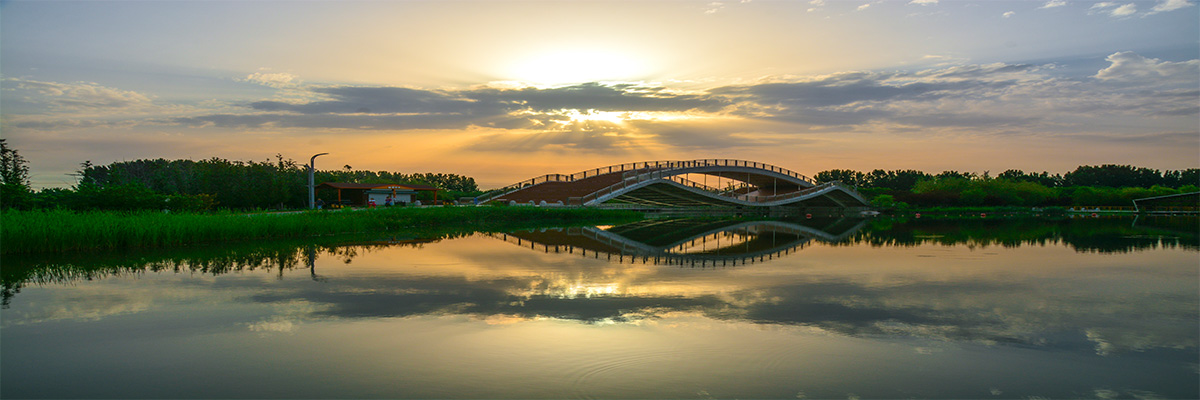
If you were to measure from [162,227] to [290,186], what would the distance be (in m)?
30.0

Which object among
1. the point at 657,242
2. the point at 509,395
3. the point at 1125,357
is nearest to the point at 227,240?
the point at 657,242

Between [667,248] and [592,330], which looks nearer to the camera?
[592,330]

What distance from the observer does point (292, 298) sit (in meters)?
9.40

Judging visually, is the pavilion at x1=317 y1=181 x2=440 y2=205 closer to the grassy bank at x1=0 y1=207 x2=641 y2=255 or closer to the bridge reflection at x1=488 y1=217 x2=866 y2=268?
the grassy bank at x1=0 y1=207 x2=641 y2=255

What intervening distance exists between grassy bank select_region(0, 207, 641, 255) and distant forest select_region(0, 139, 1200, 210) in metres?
3.72

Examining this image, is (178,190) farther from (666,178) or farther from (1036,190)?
(1036,190)

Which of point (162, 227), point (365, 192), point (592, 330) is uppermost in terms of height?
point (365, 192)

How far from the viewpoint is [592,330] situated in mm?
7254

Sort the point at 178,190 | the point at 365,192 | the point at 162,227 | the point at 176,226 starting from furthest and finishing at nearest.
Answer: the point at 365,192 < the point at 178,190 < the point at 176,226 < the point at 162,227

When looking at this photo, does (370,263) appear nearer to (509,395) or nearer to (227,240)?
(227,240)

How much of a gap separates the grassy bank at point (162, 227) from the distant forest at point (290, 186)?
372 centimetres

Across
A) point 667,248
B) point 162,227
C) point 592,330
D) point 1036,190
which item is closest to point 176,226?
point 162,227

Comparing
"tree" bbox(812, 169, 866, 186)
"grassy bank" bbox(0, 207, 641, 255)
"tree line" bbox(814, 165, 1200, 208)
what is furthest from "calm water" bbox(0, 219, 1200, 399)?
"tree" bbox(812, 169, 866, 186)

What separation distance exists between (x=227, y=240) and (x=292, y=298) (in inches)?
455
